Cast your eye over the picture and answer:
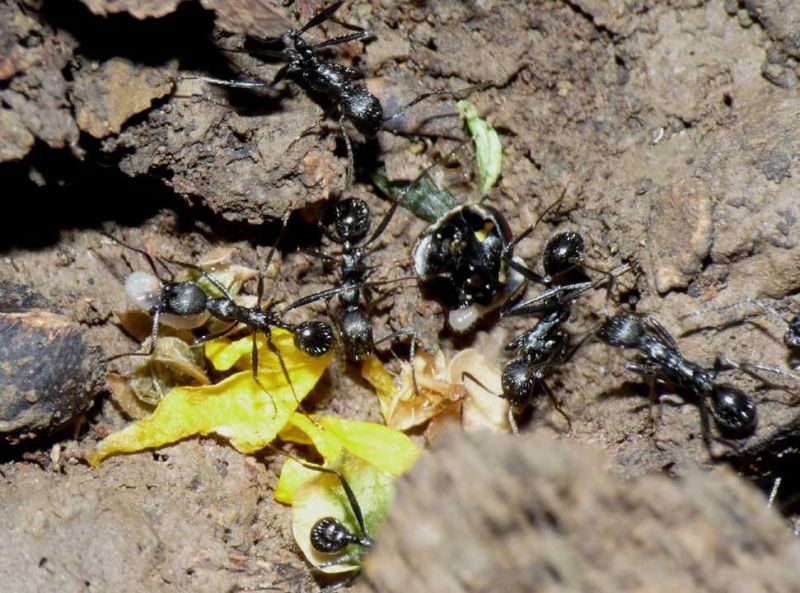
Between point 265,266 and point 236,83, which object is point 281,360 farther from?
point 236,83

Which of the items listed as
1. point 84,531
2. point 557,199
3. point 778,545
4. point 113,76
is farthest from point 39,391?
point 778,545

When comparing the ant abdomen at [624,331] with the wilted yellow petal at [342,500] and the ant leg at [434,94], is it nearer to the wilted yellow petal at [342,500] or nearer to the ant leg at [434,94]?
the wilted yellow petal at [342,500]

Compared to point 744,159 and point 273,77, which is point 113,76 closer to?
point 273,77

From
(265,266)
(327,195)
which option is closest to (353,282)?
(265,266)

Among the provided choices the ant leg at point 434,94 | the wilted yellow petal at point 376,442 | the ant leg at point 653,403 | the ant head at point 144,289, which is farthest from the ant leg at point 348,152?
the ant leg at point 653,403

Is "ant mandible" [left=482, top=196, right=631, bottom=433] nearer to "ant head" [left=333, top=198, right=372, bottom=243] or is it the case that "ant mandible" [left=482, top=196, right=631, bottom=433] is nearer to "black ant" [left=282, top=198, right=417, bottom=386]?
"black ant" [left=282, top=198, right=417, bottom=386]

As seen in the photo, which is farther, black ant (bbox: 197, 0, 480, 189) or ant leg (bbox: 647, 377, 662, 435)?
black ant (bbox: 197, 0, 480, 189)

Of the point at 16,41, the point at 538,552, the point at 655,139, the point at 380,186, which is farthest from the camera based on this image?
the point at 380,186

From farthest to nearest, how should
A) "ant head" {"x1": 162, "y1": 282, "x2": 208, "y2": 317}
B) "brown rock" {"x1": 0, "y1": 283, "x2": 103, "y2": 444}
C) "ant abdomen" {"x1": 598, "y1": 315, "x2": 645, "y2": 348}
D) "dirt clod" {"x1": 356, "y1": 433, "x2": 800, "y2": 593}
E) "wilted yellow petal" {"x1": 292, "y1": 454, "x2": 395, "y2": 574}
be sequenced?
"ant head" {"x1": 162, "y1": 282, "x2": 208, "y2": 317}
"ant abdomen" {"x1": 598, "y1": 315, "x2": 645, "y2": 348}
"wilted yellow petal" {"x1": 292, "y1": 454, "x2": 395, "y2": 574}
"brown rock" {"x1": 0, "y1": 283, "x2": 103, "y2": 444}
"dirt clod" {"x1": 356, "y1": 433, "x2": 800, "y2": 593}

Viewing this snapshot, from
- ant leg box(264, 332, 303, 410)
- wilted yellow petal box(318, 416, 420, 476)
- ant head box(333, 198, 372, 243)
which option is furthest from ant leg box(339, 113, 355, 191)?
wilted yellow petal box(318, 416, 420, 476)
